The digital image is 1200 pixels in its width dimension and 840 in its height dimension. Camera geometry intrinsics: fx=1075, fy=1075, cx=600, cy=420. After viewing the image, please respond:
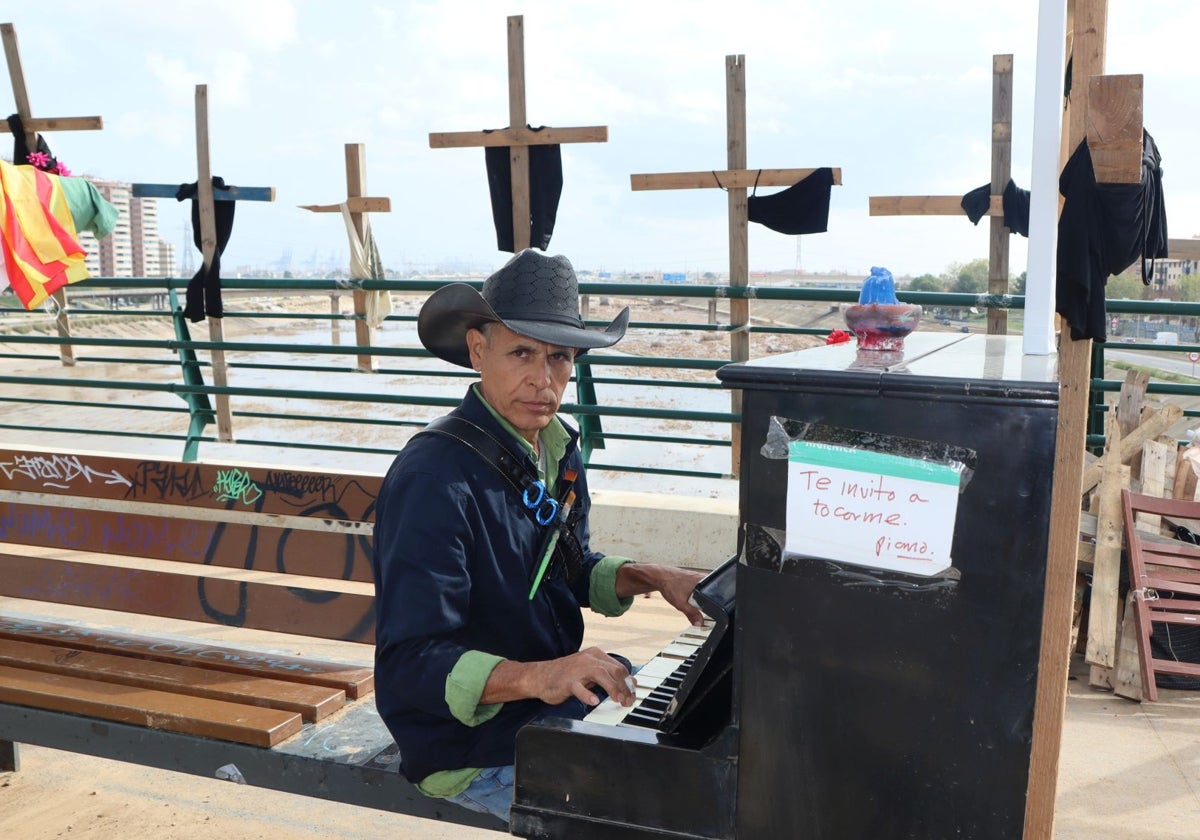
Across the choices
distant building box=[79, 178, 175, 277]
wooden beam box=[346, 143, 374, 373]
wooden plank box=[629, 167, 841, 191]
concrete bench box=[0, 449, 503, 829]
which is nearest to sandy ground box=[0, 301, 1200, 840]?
concrete bench box=[0, 449, 503, 829]

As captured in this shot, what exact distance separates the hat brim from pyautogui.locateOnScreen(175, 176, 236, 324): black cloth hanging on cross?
21.4 ft

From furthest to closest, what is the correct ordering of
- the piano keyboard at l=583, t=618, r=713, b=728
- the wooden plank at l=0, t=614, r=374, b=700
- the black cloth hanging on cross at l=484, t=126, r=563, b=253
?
the black cloth hanging on cross at l=484, t=126, r=563, b=253, the wooden plank at l=0, t=614, r=374, b=700, the piano keyboard at l=583, t=618, r=713, b=728

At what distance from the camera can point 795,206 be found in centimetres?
835

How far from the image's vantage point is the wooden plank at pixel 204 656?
3.23 meters

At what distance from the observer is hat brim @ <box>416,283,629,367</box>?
2.40 metres

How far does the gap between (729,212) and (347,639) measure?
216 inches

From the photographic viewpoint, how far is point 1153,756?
13.6 feet

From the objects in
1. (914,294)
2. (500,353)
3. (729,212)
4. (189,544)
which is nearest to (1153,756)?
(914,294)

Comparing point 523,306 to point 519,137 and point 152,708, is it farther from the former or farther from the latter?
point 519,137

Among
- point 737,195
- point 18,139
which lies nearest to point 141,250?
point 18,139

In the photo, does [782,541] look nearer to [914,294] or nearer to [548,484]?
[548,484]

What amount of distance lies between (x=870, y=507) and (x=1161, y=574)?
13.1 ft

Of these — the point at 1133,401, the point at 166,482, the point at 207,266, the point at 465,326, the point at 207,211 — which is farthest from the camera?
the point at 207,211

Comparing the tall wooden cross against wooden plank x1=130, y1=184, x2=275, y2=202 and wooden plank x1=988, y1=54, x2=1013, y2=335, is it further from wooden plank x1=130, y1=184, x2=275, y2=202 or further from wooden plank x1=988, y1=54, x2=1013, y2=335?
wooden plank x1=130, y1=184, x2=275, y2=202
